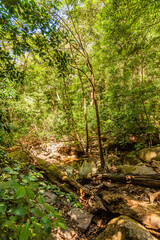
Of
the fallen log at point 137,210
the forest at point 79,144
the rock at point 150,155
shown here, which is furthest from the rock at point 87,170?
the rock at point 150,155

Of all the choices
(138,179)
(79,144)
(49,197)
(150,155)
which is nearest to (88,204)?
(49,197)

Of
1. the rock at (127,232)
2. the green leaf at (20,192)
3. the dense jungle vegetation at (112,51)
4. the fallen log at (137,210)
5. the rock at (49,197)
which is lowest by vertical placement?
the fallen log at (137,210)

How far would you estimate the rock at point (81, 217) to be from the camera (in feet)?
8.35

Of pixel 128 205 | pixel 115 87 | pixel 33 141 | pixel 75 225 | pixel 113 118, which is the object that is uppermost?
pixel 115 87

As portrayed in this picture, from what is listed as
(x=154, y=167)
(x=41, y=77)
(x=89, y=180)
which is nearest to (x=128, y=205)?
(x=89, y=180)

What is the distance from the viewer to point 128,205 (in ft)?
9.13

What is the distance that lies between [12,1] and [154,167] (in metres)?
6.50

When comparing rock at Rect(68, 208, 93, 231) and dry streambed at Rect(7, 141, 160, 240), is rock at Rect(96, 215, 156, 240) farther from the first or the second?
rock at Rect(68, 208, 93, 231)

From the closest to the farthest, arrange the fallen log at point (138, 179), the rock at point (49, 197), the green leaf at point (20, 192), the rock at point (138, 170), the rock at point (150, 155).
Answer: the green leaf at point (20, 192) < the rock at point (49, 197) < the fallen log at point (138, 179) < the rock at point (138, 170) < the rock at point (150, 155)

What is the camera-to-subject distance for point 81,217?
2.74m

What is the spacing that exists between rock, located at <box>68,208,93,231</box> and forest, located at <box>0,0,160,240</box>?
0.02m

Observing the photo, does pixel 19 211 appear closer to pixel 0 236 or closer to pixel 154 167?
pixel 0 236

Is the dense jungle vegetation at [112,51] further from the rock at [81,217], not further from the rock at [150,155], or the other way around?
the rock at [81,217]

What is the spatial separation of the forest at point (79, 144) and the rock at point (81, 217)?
0.02 m
